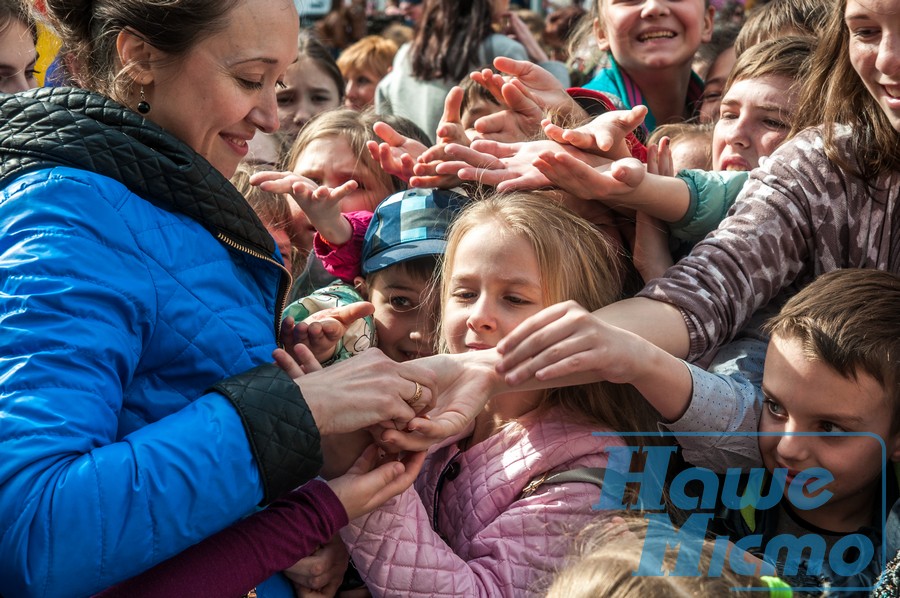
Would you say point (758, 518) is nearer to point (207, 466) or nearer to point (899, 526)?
point (899, 526)

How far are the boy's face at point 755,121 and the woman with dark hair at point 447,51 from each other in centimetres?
192

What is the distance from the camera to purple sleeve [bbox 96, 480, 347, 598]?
1.50 m

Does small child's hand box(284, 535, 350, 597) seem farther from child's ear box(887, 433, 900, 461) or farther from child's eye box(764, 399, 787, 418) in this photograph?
child's ear box(887, 433, 900, 461)

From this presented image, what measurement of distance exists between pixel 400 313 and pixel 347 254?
0.28 m

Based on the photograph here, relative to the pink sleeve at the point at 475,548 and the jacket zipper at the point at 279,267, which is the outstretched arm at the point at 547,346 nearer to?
the pink sleeve at the point at 475,548

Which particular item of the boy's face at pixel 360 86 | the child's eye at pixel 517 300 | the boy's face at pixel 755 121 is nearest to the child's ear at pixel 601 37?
the boy's face at pixel 755 121

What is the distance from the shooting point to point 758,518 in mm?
1926

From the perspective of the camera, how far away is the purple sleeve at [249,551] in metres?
1.50

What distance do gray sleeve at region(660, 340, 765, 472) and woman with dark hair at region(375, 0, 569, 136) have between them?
2.88 m

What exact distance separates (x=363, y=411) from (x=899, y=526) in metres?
1.01

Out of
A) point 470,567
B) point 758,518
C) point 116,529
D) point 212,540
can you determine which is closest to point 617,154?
point 758,518

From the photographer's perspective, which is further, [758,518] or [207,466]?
[758,518]

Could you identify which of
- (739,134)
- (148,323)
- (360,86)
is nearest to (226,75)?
(148,323)

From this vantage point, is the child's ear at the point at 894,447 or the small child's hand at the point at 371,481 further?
the child's ear at the point at 894,447
